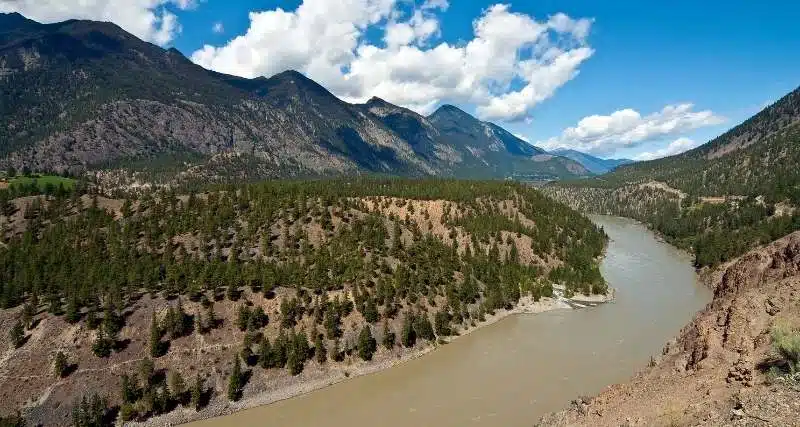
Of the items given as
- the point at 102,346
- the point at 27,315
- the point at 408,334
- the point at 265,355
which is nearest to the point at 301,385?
the point at 265,355

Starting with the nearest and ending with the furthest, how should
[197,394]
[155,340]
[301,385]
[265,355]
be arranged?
[197,394] < [301,385] < [155,340] < [265,355]

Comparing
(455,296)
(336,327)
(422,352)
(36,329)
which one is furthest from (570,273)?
(36,329)

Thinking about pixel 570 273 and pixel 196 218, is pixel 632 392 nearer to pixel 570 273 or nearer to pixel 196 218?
pixel 570 273

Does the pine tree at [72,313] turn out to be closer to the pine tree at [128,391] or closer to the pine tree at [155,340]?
the pine tree at [155,340]

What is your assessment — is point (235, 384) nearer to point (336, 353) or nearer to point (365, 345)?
point (336, 353)

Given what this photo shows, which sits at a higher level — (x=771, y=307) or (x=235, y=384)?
(x=771, y=307)

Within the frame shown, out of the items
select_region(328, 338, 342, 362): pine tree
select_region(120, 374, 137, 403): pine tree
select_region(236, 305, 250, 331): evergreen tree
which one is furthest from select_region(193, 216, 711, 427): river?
select_region(236, 305, 250, 331): evergreen tree

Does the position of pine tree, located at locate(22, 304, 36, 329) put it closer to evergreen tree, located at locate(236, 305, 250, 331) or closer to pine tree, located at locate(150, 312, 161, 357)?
pine tree, located at locate(150, 312, 161, 357)
